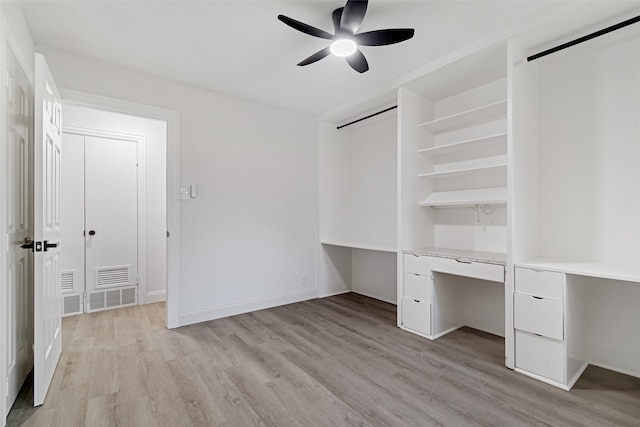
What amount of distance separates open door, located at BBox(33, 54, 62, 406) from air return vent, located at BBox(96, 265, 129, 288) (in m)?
1.51

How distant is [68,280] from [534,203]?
4885mm

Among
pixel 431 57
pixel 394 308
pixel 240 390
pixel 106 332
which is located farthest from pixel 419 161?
pixel 106 332

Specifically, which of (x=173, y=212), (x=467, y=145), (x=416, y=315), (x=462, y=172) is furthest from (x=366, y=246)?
(x=173, y=212)

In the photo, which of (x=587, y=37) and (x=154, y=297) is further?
(x=154, y=297)

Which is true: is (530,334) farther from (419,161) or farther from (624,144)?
(419,161)

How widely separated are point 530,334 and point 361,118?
9.87 ft

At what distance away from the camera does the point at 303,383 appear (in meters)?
2.17

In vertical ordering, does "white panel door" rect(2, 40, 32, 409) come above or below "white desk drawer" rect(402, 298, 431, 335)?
above

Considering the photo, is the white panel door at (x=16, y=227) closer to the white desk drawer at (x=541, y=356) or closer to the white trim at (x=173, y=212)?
the white trim at (x=173, y=212)

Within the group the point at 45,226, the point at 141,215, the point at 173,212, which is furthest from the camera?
the point at 141,215

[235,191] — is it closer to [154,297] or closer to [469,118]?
[154,297]

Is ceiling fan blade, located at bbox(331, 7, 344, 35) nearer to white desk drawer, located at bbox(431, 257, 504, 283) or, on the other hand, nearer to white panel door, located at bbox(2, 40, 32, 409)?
white panel door, located at bbox(2, 40, 32, 409)

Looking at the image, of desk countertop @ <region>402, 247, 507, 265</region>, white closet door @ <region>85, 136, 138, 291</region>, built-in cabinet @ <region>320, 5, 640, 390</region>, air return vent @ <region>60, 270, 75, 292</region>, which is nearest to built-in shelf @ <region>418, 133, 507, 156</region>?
built-in cabinet @ <region>320, 5, 640, 390</region>

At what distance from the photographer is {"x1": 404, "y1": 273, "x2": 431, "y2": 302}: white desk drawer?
9.70 feet
